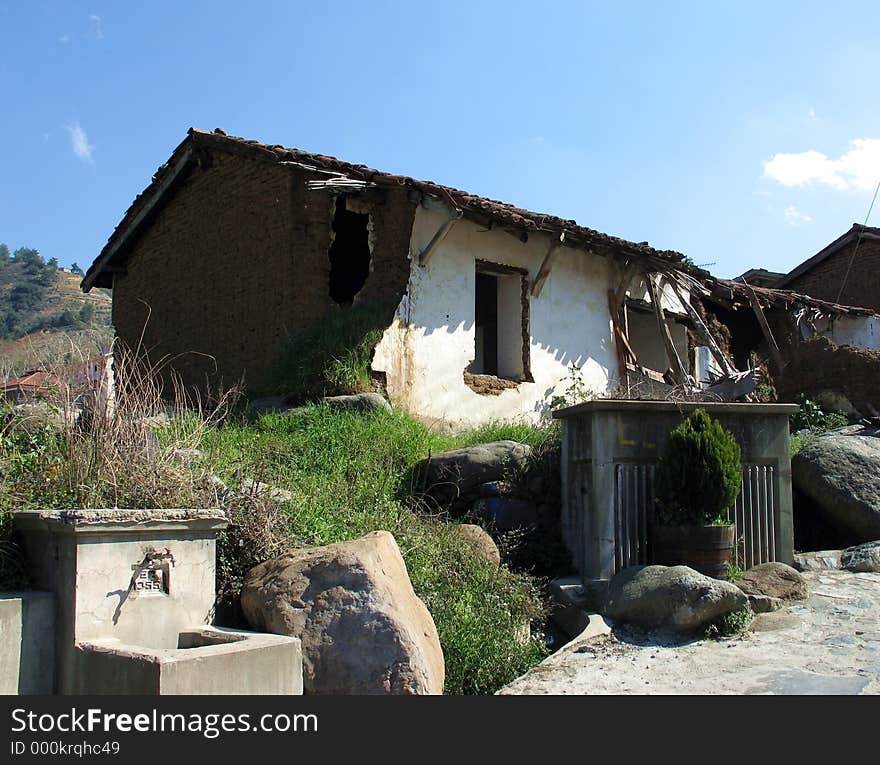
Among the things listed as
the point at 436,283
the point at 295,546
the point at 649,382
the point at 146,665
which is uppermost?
the point at 436,283

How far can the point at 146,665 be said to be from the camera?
14.2 ft

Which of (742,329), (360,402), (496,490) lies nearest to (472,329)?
(360,402)

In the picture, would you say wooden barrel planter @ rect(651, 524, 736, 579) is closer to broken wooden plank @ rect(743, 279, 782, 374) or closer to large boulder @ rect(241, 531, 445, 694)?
large boulder @ rect(241, 531, 445, 694)

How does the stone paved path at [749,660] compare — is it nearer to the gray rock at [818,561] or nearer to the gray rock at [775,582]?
the gray rock at [775,582]

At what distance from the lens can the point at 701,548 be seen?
7969mm

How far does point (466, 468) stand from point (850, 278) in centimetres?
1811

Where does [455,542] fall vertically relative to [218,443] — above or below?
below

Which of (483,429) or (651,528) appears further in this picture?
(483,429)

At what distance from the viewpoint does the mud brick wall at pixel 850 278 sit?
23016 mm

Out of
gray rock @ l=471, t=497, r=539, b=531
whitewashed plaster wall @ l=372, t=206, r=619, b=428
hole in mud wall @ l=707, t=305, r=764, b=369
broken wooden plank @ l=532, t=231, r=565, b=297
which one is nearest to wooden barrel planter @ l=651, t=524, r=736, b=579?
gray rock @ l=471, t=497, r=539, b=531

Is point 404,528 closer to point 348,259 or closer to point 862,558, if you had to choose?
point 862,558

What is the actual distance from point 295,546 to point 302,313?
637cm

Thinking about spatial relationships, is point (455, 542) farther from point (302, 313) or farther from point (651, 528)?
point (302, 313)

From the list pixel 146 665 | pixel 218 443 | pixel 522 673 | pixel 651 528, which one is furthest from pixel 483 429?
pixel 146 665
